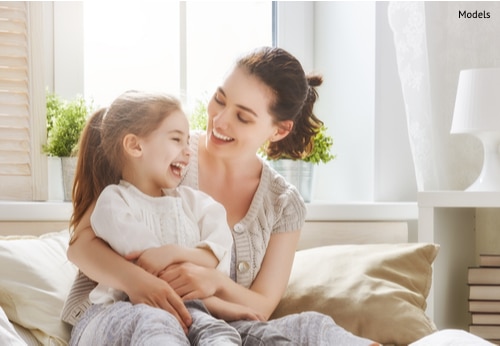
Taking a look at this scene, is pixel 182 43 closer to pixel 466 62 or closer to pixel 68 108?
pixel 68 108

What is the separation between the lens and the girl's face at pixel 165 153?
150cm

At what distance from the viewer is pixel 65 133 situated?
218 centimetres

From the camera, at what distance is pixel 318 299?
68.4 inches

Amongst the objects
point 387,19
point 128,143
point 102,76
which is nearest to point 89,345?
point 128,143

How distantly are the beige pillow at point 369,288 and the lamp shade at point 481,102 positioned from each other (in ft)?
1.26

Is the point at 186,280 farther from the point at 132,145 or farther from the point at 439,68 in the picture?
the point at 439,68

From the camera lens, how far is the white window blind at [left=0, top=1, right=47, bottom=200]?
2.10 meters

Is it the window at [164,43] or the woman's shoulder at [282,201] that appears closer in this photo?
the woman's shoulder at [282,201]

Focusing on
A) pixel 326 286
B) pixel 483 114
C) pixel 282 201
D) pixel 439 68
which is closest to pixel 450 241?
pixel 483 114

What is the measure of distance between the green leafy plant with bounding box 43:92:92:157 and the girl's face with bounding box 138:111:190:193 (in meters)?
0.68

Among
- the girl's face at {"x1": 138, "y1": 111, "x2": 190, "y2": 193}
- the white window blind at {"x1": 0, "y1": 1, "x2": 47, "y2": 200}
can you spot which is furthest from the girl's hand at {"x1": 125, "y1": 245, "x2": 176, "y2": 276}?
the white window blind at {"x1": 0, "y1": 1, "x2": 47, "y2": 200}

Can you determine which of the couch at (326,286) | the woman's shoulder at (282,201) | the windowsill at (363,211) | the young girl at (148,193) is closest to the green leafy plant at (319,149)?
the windowsill at (363,211)

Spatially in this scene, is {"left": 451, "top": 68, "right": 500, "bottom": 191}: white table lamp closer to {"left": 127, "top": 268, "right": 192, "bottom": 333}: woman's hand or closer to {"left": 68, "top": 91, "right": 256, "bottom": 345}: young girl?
{"left": 68, "top": 91, "right": 256, "bottom": 345}: young girl

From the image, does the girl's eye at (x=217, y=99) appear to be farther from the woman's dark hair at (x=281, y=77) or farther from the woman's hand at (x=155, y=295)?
the woman's hand at (x=155, y=295)
